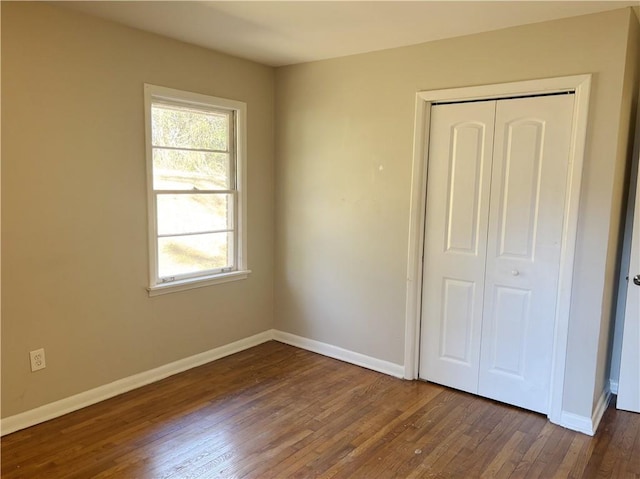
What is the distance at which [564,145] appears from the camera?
2645 mm

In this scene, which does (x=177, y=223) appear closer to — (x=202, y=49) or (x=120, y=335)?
(x=120, y=335)

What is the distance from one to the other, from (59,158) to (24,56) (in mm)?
559

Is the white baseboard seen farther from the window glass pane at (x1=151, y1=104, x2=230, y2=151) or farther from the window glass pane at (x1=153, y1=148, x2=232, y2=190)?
the window glass pane at (x1=151, y1=104, x2=230, y2=151)

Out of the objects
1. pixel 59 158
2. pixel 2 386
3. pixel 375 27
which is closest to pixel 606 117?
pixel 375 27

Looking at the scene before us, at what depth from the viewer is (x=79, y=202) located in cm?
277

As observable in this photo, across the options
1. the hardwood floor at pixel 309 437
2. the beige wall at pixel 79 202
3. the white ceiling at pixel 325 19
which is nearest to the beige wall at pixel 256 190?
the beige wall at pixel 79 202

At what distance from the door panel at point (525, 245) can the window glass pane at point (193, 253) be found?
205 cm

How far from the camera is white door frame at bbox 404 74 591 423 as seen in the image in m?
2.57

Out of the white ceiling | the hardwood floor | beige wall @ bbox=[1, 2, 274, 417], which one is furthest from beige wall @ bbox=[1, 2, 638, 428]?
the hardwood floor

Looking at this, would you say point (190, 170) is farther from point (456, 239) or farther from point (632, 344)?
point (632, 344)

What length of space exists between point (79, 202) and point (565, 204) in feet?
9.49

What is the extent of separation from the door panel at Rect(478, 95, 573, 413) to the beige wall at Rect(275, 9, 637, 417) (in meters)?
0.15

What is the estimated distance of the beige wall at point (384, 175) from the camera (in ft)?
8.33

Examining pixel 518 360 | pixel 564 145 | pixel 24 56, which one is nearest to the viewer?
pixel 24 56
